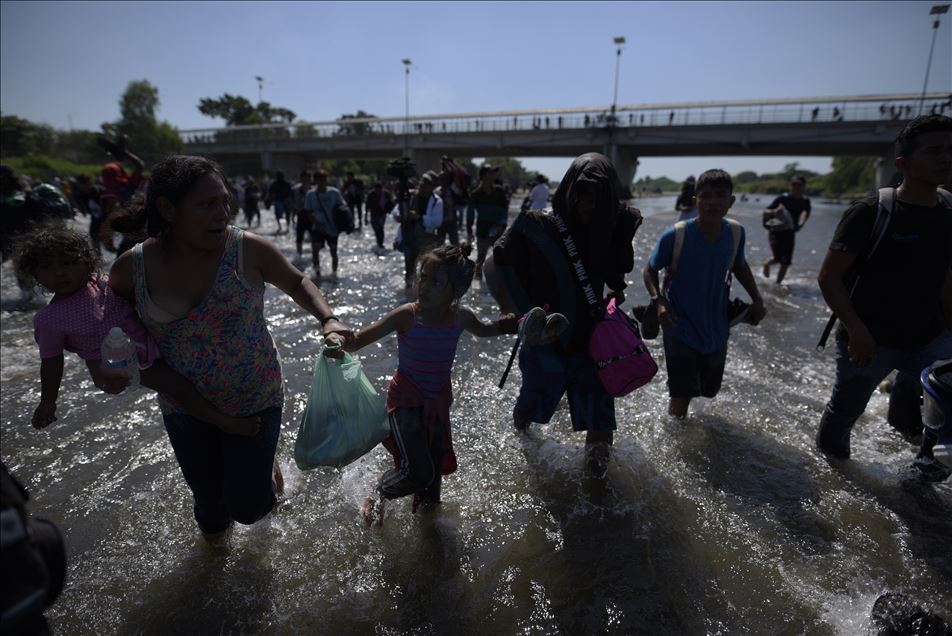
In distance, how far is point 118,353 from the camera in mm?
1921

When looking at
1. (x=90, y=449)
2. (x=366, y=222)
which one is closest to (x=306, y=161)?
(x=366, y=222)

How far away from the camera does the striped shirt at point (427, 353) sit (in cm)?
259

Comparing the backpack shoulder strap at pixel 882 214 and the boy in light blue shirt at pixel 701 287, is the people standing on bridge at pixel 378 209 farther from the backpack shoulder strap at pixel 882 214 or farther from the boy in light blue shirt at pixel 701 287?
the backpack shoulder strap at pixel 882 214

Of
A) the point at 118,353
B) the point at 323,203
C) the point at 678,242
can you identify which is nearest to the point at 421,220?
the point at 323,203

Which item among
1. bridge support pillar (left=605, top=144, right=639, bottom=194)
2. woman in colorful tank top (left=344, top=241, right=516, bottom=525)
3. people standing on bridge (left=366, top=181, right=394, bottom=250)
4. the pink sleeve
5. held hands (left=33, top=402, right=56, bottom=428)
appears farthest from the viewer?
bridge support pillar (left=605, top=144, right=639, bottom=194)

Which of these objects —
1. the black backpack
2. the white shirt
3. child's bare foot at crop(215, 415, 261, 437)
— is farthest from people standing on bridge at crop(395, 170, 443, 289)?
the black backpack

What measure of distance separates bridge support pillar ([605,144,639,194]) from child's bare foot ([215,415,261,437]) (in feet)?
138

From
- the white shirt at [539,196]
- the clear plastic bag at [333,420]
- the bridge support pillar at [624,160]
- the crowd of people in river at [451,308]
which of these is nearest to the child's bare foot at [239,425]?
the crowd of people in river at [451,308]

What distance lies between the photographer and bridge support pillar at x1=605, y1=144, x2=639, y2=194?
4232cm

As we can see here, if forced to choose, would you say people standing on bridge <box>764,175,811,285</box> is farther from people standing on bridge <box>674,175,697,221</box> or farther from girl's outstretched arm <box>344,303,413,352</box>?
girl's outstretched arm <box>344,303,413,352</box>

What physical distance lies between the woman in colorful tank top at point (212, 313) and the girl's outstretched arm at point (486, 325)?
0.70 meters

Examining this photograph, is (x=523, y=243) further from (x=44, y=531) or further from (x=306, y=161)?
(x=306, y=161)

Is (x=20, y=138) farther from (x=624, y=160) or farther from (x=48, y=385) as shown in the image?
(x=48, y=385)

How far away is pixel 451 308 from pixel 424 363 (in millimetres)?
320
